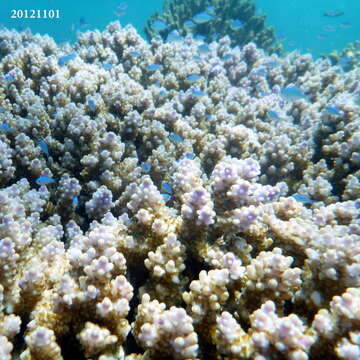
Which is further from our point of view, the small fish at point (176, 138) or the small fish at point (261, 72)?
the small fish at point (261, 72)

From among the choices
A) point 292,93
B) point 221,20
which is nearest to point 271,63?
point 292,93

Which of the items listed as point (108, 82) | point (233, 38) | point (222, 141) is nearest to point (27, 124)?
point (108, 82)

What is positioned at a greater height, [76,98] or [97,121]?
[76,98]

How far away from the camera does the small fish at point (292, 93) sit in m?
5.82

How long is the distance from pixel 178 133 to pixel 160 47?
10.9ft

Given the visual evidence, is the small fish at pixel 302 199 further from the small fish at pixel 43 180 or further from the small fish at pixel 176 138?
the small fish at pixel 43 180

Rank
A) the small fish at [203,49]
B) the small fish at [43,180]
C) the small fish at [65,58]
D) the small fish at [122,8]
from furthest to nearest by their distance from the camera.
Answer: the small fish at [122,8] → the small fish at [203,49] → the small fish at [65,58] → the small fish at [43,180]

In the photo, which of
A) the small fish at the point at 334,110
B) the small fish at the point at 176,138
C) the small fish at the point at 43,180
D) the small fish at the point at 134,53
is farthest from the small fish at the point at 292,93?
the small fish at the point at 43,180

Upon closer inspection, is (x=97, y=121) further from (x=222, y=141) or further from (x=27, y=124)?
(x=222, y=141)

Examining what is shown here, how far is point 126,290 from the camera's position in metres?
1.79

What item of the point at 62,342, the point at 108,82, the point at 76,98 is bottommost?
the point at 62,342

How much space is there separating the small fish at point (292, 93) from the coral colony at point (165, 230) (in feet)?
2.71

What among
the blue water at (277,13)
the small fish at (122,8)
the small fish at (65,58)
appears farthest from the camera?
the blue water at (277,13)

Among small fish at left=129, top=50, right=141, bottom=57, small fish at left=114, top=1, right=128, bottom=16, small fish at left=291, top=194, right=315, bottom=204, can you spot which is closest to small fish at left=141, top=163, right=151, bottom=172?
small fish at left=291, top=194, right=315, bottom=204
